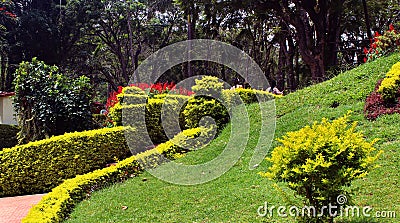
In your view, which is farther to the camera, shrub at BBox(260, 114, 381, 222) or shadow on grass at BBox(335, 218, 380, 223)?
shadow on grass at BBox(335, 218, 380, 223)

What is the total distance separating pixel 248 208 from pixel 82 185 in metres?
3.48

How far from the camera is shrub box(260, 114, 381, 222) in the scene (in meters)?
3.59

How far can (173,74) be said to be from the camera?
3269 centimetres

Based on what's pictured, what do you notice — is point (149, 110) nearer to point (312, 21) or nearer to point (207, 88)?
point (207, 88)

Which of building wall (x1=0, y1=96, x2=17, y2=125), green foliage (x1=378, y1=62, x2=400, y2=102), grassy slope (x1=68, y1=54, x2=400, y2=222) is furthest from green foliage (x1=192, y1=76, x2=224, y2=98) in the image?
building wall (x1=0, y1=96, x2=17, y2=125)

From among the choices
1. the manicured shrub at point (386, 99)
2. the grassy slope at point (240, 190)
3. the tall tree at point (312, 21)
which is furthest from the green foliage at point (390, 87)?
the tall tree at point (312, 21)

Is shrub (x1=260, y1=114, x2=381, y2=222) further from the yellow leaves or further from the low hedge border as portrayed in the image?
the low hedge border

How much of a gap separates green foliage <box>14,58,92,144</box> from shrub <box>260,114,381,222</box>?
8.06 meters

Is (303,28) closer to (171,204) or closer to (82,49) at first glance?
(171,204)

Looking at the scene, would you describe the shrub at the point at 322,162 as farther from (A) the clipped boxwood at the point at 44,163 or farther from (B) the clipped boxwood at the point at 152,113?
(B) the clipped boxwood at the point at 152,113

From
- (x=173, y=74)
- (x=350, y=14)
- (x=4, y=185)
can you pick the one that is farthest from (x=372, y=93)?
(x=173, y=74)

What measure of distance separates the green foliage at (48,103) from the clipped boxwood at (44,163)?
137 cm

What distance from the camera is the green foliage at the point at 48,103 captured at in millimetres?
10711

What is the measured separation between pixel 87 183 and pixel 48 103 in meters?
4.16
